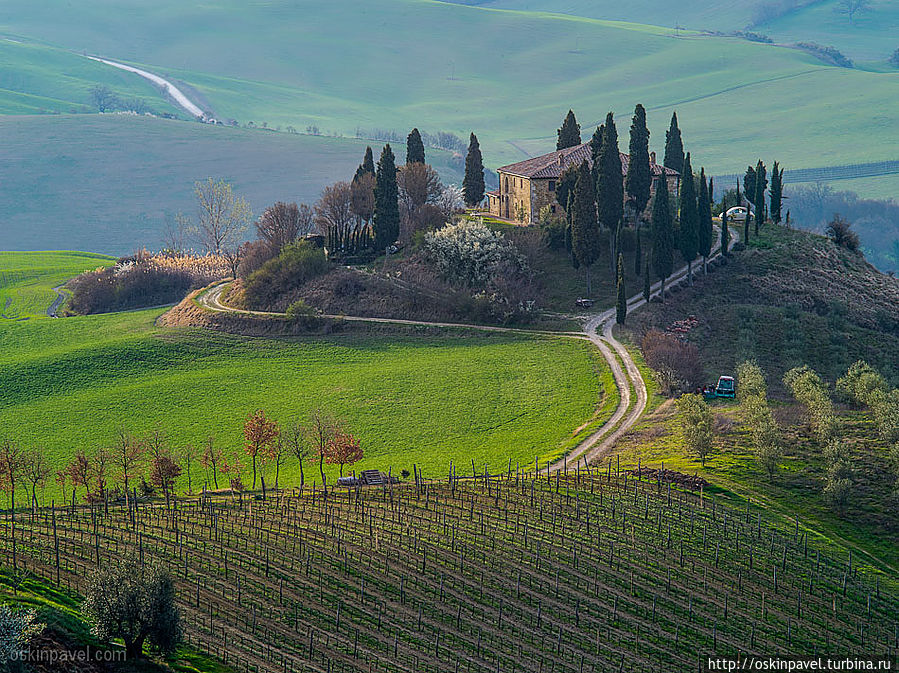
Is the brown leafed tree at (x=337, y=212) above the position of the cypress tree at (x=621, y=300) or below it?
above

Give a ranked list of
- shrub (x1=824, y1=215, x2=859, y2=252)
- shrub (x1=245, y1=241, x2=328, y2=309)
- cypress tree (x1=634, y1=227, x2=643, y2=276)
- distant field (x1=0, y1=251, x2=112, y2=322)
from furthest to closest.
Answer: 1. distant field (x1=0, y1=251, x2=112, y2=322)
2. shrub (x1=824, y1=215, x2=859, y2=252)
3. shrub (x1=245, y1=241, x2=328, y2=309)
4. cypress tree (x1=634, y1=227, x2=643, y2=276)

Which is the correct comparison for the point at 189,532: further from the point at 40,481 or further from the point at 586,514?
the point at 586,514

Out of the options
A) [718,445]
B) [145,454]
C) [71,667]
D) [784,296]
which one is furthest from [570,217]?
[71,667]

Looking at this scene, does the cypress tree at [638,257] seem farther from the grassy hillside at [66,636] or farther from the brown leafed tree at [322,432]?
the grassy hillside at [66,636]

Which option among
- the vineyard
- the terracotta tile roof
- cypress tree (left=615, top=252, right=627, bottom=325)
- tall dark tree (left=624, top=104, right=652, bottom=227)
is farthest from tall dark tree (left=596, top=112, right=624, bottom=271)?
the vineyard

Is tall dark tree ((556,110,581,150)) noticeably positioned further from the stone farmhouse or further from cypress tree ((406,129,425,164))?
cypress tree ((406,129,425,164))

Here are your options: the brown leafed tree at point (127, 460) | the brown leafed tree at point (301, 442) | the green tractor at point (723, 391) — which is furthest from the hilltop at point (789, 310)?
the brown leafed tree at point (127, 460)

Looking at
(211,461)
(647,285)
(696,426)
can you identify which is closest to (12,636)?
(211,461)
